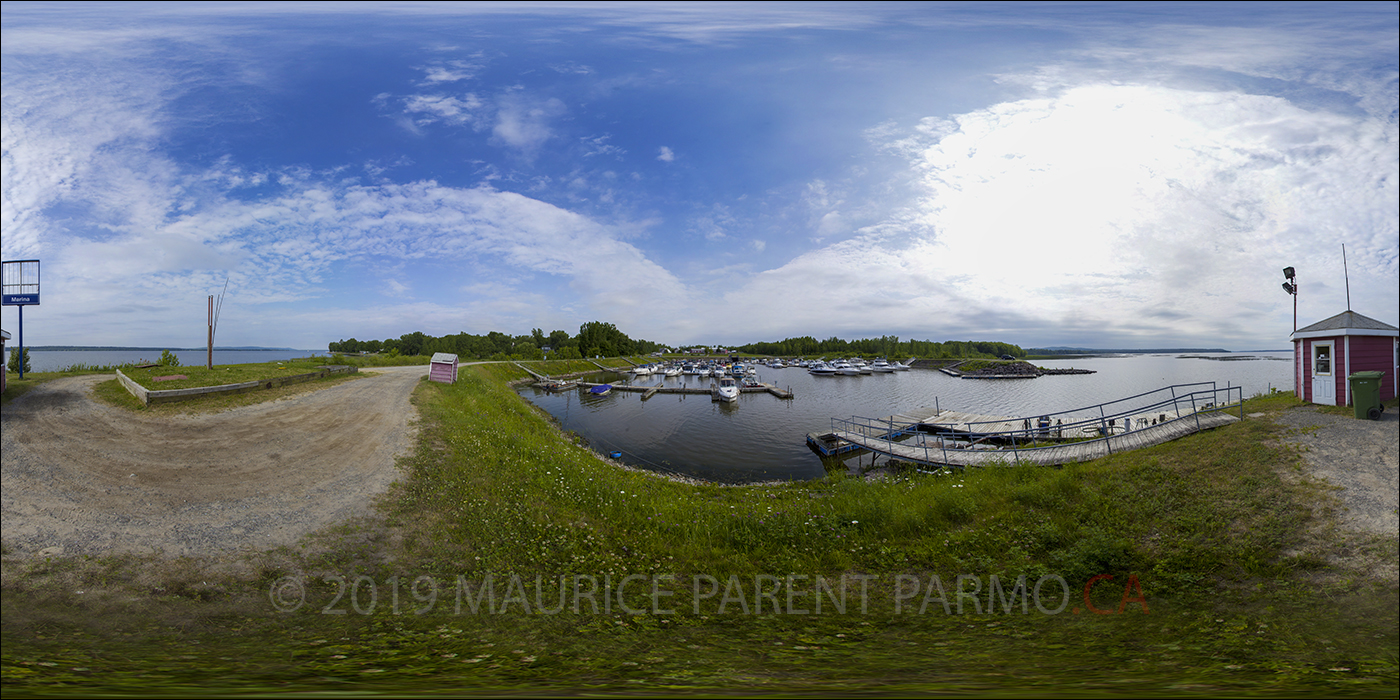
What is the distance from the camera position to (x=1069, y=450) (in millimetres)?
12453

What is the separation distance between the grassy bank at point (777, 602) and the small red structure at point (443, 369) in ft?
42.9

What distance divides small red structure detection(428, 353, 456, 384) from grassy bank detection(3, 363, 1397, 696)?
42.9 ft

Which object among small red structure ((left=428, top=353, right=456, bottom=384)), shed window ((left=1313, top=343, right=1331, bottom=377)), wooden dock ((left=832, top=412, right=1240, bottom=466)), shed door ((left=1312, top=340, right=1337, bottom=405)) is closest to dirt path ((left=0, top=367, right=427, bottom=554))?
small red structure ((left=428, top=353, right=456, bottom=384))

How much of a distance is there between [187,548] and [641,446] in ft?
64.1

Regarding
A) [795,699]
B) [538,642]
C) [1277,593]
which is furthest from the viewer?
[1277,593]

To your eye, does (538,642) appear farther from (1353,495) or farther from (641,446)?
(641,446)

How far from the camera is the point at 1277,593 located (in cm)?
498

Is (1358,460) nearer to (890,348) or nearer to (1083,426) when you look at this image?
(1083,426)

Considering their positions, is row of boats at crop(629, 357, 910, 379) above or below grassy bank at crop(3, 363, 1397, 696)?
above

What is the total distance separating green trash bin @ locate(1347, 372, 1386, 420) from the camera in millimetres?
7941

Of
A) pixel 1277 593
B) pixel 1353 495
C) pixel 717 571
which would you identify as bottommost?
pixel 717 571

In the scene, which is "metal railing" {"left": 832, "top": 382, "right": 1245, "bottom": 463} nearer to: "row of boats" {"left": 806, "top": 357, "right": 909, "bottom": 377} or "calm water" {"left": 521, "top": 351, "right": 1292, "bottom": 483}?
"calm water" {"left": 521, "top": 351, "right": 1292, "bottom": 483}

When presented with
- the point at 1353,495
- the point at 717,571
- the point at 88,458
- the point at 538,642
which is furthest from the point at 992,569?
the point at 88,458

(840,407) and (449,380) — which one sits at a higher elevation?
(449,380)
